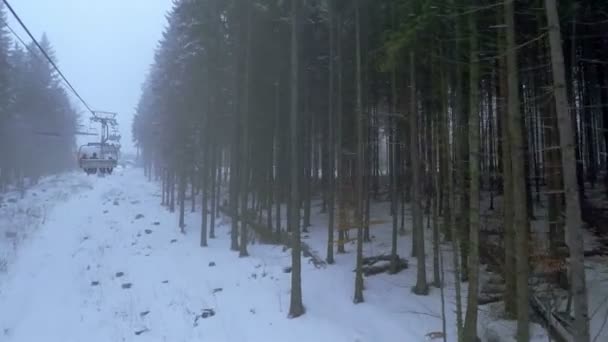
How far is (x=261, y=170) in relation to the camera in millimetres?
24375

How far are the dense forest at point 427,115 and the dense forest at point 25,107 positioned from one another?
36.0 ft

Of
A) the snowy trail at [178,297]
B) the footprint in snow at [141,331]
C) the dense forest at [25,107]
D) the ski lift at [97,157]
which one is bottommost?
the footprint in snow at [141,331]

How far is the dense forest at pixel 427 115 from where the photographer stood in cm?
747

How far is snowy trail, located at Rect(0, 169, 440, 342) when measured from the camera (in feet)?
37.7

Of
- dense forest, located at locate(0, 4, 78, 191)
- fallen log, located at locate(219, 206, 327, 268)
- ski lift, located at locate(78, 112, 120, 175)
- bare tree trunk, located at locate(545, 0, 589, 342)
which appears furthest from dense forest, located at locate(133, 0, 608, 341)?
dense forest, located at locate(0, 4, 78, 191)

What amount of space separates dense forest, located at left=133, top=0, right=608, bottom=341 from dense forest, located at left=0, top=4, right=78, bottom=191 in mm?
10968

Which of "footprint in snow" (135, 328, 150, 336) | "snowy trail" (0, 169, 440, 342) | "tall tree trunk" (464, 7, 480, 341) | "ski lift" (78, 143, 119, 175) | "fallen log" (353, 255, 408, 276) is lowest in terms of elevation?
"footprint in snow" (135, 328, 150, 336)

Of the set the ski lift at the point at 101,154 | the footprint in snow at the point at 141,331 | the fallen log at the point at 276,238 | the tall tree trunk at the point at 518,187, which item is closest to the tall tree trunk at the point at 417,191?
the fallen log at the point at 276,238

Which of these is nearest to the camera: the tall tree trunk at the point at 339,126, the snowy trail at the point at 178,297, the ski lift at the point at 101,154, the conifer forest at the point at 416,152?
the conifer forest at the point at 416,152

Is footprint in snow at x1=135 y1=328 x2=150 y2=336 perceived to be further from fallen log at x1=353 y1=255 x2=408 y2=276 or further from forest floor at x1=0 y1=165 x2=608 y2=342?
fallen log at x1=353 y1=255 x2=408 y2=276

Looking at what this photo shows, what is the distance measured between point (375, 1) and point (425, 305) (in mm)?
9329

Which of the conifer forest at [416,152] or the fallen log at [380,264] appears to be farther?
the fallen log at [380,264]

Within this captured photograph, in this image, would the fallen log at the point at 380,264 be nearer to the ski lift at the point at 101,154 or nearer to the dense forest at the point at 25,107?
the ski lift at the point at 101,154

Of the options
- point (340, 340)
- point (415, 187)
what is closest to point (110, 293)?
point (340, 340)
